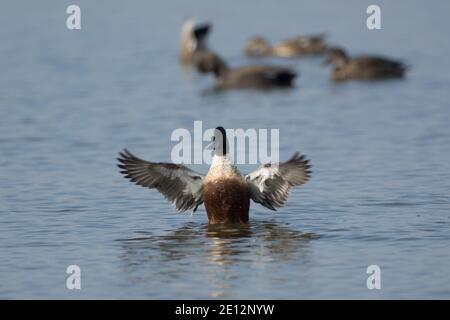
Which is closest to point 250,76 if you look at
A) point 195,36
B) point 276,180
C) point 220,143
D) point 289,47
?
point 289,47

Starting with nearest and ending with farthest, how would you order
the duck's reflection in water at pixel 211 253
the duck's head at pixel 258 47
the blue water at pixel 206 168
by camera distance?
the duck's reflection in water at pixel 211 253 → the blue water at pixel 206 168 → the duck's head at pixel 258 47

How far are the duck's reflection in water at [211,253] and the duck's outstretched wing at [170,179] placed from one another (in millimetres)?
263

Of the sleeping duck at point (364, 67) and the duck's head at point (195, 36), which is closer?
the sleeping duck at point (364, 67)

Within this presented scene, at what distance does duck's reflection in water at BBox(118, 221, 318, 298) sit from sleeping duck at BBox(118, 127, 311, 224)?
0.20 meters

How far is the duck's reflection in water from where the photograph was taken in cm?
849

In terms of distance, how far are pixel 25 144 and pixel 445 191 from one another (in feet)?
20.5

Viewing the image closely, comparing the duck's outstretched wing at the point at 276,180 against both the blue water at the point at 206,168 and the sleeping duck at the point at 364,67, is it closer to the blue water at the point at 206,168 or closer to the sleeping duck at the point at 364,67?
the blue water at the point at 206,168

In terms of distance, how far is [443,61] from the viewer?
21438 millimetres

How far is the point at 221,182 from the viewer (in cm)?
1003

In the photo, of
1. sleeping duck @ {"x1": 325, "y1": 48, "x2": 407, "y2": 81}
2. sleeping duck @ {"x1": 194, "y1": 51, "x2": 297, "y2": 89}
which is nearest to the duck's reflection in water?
sleeping duck @ {"x1": 194, "y1": 51, "x2": 297, "y2": 89}

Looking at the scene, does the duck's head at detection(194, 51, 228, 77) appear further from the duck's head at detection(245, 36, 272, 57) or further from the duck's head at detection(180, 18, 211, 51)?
the duck's head at detection(245, 36, 272, 57)

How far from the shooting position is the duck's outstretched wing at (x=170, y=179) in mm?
10258

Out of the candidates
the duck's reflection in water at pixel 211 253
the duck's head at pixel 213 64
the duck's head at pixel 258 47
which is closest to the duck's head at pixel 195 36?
the duck's head at pixel 258 47
